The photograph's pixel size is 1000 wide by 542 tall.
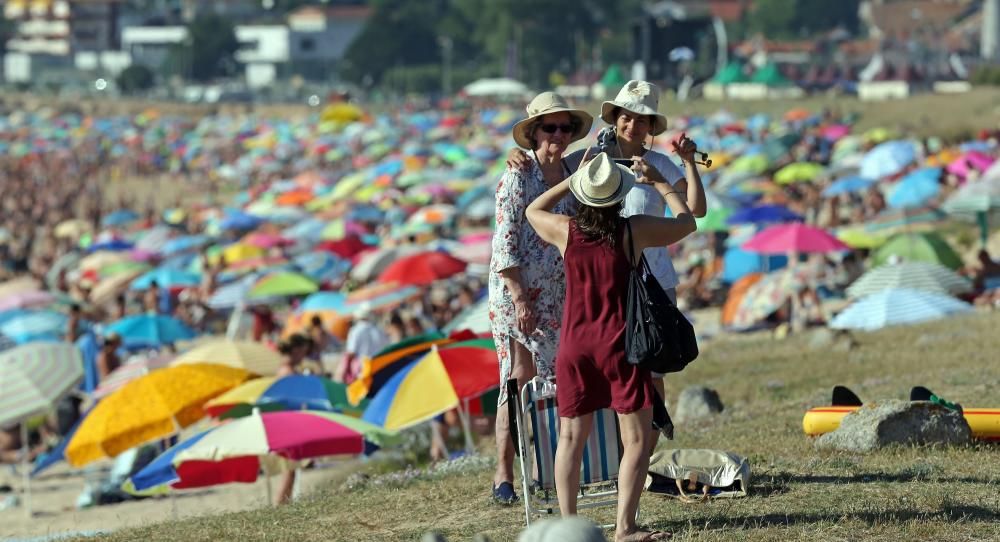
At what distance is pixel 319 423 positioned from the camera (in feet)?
25.9

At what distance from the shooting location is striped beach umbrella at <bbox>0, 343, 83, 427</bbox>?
34.7 ft

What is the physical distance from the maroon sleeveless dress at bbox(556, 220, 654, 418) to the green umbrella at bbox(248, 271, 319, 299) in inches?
487

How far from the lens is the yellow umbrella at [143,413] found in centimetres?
893

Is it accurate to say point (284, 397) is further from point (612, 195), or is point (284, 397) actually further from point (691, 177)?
point (612, 195)

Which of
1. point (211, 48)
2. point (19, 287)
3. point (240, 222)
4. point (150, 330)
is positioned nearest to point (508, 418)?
point (150, 330)

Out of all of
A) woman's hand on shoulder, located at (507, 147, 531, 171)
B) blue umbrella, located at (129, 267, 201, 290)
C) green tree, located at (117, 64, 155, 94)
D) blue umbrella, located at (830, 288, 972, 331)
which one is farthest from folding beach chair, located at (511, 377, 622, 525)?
green tree, located at (117, 64, 155, 94)

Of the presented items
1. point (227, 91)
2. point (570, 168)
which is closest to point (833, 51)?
point (227, 91)

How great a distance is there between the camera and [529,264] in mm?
4988

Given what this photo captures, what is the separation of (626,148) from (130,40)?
404ft

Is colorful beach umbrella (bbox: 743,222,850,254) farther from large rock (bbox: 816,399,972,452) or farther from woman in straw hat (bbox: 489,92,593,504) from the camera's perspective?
woman in straw hat (bbox: 489,92,593,504)

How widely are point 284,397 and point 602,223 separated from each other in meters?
5.22

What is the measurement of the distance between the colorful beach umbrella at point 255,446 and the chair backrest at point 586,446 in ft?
9.74

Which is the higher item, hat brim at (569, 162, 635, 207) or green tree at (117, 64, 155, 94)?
hat brim at (569, 162, 635, 207)

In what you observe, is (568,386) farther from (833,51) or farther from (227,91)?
(227,91)
